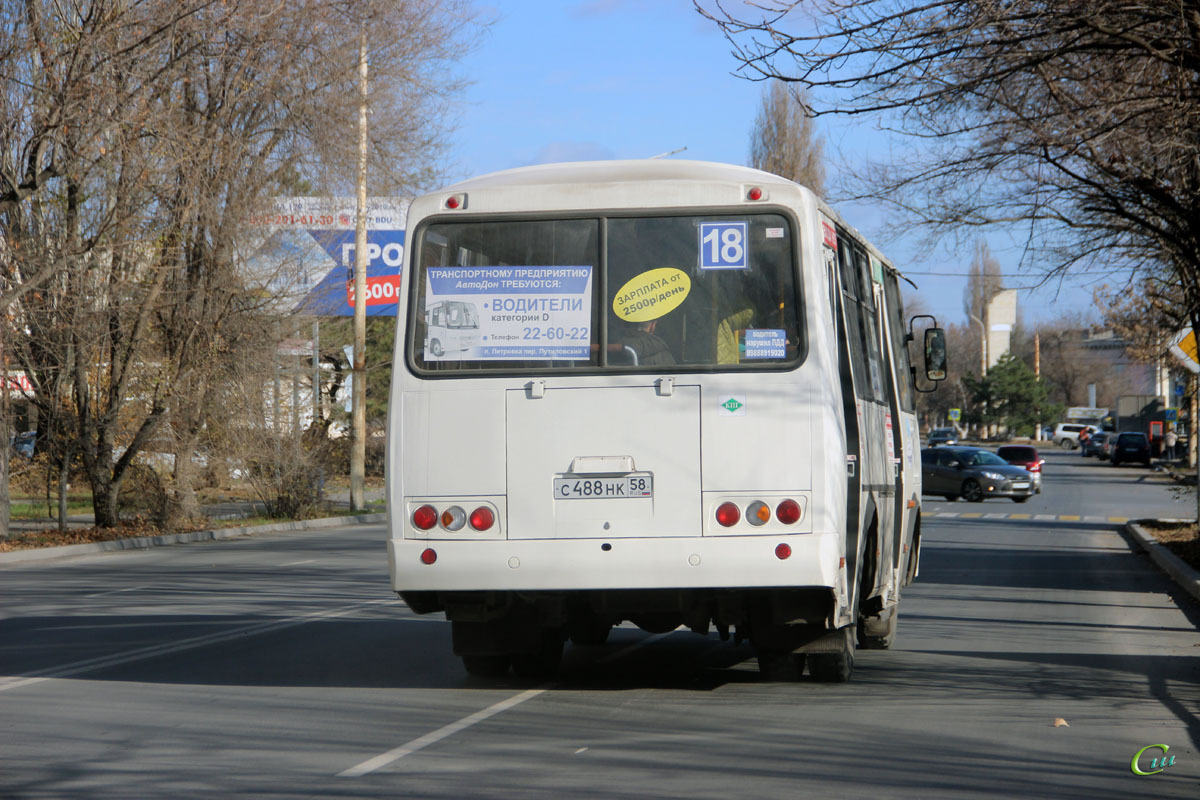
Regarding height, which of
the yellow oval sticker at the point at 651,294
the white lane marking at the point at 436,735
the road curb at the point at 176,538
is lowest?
the road curb at the point at 176,538

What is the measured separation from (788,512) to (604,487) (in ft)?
3.52

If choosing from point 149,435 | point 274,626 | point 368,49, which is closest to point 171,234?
point 149,435

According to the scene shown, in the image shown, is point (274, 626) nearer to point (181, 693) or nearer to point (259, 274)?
point (181, 693)

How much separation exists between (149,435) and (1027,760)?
22.3m

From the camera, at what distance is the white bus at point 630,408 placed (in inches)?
322

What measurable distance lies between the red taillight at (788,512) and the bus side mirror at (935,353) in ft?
14.0

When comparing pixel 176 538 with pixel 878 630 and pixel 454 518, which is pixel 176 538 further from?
pixel 454 518

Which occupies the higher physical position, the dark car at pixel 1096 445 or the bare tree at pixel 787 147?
the bare tree at pixel 787 147

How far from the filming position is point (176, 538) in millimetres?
25484

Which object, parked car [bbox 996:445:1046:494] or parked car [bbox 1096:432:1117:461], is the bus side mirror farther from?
parked car [bbox 1096:432:1117:461]

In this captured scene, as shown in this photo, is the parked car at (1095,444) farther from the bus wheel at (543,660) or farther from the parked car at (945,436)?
the bus wheel at (543,660)

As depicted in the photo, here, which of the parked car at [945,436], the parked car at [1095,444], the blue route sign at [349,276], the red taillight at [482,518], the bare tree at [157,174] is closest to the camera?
the red taillight at [482,518]

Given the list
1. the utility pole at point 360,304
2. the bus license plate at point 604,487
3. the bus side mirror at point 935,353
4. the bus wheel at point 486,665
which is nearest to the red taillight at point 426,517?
the bus license plate at point 604,487

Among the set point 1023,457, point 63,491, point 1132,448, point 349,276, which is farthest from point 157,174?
point 1132,448
